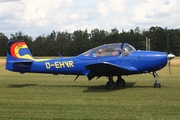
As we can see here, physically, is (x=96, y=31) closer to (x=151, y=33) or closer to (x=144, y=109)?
(x=151, y=33)

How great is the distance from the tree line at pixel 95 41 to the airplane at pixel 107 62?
75.0m

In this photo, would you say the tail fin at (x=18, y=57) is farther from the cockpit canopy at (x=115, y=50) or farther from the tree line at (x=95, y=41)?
the tree line at (x=95, y=41)

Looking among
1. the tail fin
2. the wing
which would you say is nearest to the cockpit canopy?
the wing

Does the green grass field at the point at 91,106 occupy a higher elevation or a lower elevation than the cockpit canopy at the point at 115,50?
lower

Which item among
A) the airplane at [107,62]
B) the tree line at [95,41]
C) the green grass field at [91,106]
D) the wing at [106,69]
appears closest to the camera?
the green grass field at [91,106]

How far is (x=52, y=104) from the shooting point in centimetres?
829

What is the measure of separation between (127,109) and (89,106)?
1135 millimetres

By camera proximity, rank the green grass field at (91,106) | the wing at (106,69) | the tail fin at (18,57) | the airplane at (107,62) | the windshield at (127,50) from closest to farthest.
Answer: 1. the green grass field at (91,106)
2. the wing at (106,69)
3. the airplane at (107,62)
4. the windshield at (127,50)
5. the tail fin at (18,57)

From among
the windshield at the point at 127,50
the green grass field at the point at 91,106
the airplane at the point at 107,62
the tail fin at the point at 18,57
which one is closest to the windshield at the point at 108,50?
the airplane at the point at 107,62

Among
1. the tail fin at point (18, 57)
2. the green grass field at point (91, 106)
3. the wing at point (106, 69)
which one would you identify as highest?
the tail fin at point (18, 57)

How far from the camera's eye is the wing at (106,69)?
36.3ft

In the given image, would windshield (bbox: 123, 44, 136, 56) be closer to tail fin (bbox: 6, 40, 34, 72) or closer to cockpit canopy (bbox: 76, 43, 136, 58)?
cockpit canopy (bbox: 76, 43, 136, 58)

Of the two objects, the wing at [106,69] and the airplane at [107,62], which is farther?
the airplane at [107,62]

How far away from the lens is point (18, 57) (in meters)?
13.4
